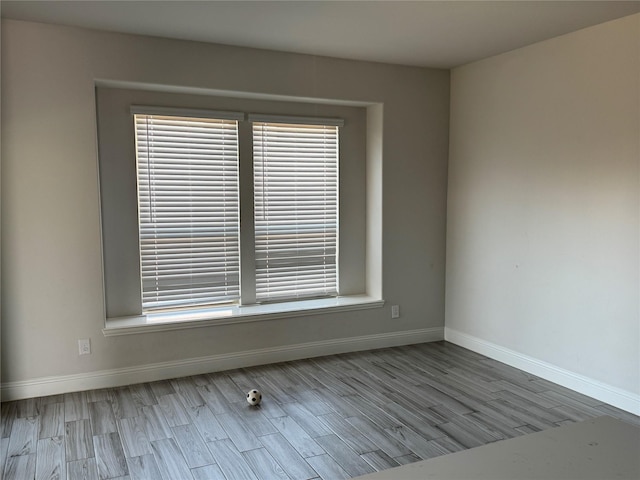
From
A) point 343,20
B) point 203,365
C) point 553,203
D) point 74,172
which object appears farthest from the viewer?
point 203,365

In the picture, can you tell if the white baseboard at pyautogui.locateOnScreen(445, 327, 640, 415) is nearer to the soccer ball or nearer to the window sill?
the window sill

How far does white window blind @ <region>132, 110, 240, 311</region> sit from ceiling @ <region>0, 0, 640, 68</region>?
78 centimetres

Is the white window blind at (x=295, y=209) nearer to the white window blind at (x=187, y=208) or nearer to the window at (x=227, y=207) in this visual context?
the window at (x=227, y=207)

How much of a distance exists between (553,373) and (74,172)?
3.89 meters

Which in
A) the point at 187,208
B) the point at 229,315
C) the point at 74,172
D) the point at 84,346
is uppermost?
the point at 74,172

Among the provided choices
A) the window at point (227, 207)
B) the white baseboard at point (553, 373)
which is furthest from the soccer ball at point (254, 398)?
the white baseboard at point (553, 373)

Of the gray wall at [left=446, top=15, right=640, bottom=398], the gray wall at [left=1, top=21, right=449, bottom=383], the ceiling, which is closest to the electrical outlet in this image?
the gray wall at [left=1, top=21, right=449, bottom=383]

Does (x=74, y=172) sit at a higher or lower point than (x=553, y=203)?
higher

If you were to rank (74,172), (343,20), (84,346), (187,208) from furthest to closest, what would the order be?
(187,208) → (84,346) → (74,172) → (343,20)

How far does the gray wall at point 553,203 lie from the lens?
3.53 m

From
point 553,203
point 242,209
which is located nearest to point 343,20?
point 242,209

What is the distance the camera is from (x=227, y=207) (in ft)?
14.9

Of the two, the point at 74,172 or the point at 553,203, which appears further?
the point at 553,203

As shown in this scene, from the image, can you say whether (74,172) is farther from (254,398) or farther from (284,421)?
(284,421)
